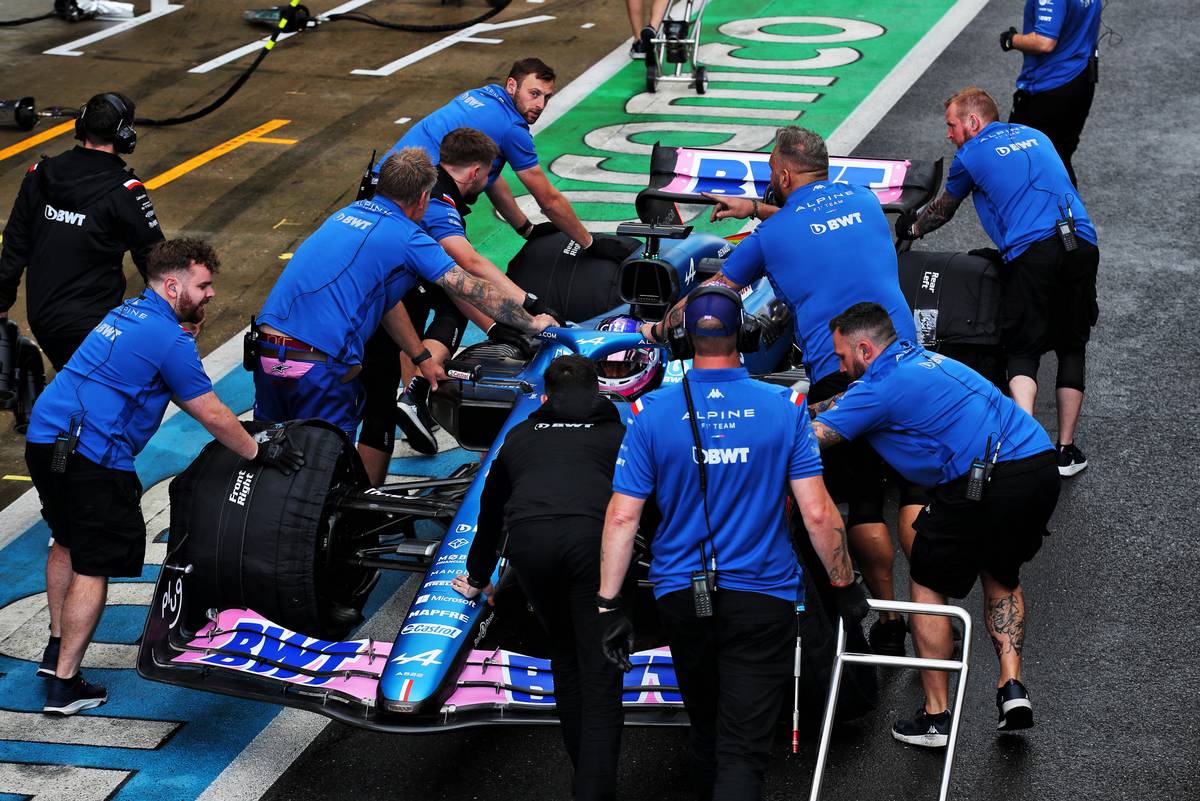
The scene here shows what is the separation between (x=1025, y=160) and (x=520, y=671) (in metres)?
4.30

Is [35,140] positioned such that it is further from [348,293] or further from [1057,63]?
[1057,63]

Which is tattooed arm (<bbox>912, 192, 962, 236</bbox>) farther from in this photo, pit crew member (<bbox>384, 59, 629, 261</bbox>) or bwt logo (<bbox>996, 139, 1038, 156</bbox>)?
Answer: pit crew member (<bbox>384, 59, 629, 261</bbox>)

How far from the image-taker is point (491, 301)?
6887 mm

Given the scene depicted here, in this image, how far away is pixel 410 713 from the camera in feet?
17.4

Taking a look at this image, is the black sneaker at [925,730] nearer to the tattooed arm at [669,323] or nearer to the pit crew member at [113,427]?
the tattooed arm at [669,323]

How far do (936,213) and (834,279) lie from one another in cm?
196

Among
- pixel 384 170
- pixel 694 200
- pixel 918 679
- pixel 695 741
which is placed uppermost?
pixel 384 170

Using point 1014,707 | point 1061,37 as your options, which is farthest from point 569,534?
point 1061,37

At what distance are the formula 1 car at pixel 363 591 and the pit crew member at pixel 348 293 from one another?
0.45 m

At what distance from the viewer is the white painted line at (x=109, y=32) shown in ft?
54.9

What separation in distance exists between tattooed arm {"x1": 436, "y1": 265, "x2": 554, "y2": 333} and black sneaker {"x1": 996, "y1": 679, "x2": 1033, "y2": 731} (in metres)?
2.63

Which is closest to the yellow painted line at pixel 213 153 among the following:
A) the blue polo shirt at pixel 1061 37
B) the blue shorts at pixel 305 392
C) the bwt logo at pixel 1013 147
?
the blue shorts at pixel 305 392

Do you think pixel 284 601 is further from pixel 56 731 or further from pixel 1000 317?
pixel 1000 317

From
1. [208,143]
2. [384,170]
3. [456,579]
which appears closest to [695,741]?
[456,579]
